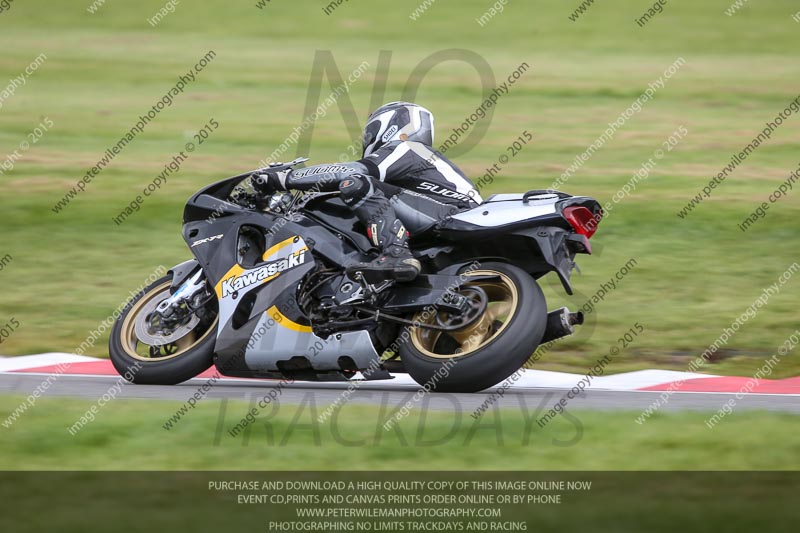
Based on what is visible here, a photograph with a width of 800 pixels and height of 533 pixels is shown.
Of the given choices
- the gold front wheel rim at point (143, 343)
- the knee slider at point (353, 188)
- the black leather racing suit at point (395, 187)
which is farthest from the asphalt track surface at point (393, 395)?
the knee slider at point (353, 188)

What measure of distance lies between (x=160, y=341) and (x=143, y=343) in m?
0.15

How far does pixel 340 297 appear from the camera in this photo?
7.92m

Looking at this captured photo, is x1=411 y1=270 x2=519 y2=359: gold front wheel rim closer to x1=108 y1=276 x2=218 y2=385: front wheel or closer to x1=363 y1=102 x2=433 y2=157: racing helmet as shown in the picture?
Result: x1=363 y1=102 x2=433 y2=157: racing helmet

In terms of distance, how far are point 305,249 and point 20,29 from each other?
90.0 ft

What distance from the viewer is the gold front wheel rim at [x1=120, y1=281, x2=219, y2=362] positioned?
818cm

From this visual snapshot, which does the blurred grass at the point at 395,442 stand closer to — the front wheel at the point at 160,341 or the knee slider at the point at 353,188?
the front wheel at the point at 160,341

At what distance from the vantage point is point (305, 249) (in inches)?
319

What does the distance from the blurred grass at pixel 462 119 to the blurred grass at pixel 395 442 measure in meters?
2.93

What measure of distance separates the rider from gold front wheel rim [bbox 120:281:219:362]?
115 cm

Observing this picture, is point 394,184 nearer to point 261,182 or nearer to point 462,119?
point 261,182

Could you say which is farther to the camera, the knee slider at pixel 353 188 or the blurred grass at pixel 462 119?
the blurred grass at pixel 462 119

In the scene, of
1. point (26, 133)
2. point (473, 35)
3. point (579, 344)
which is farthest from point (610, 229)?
point (473, 35)

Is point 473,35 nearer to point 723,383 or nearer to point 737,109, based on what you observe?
point 737,109

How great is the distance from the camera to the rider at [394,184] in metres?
7.71
